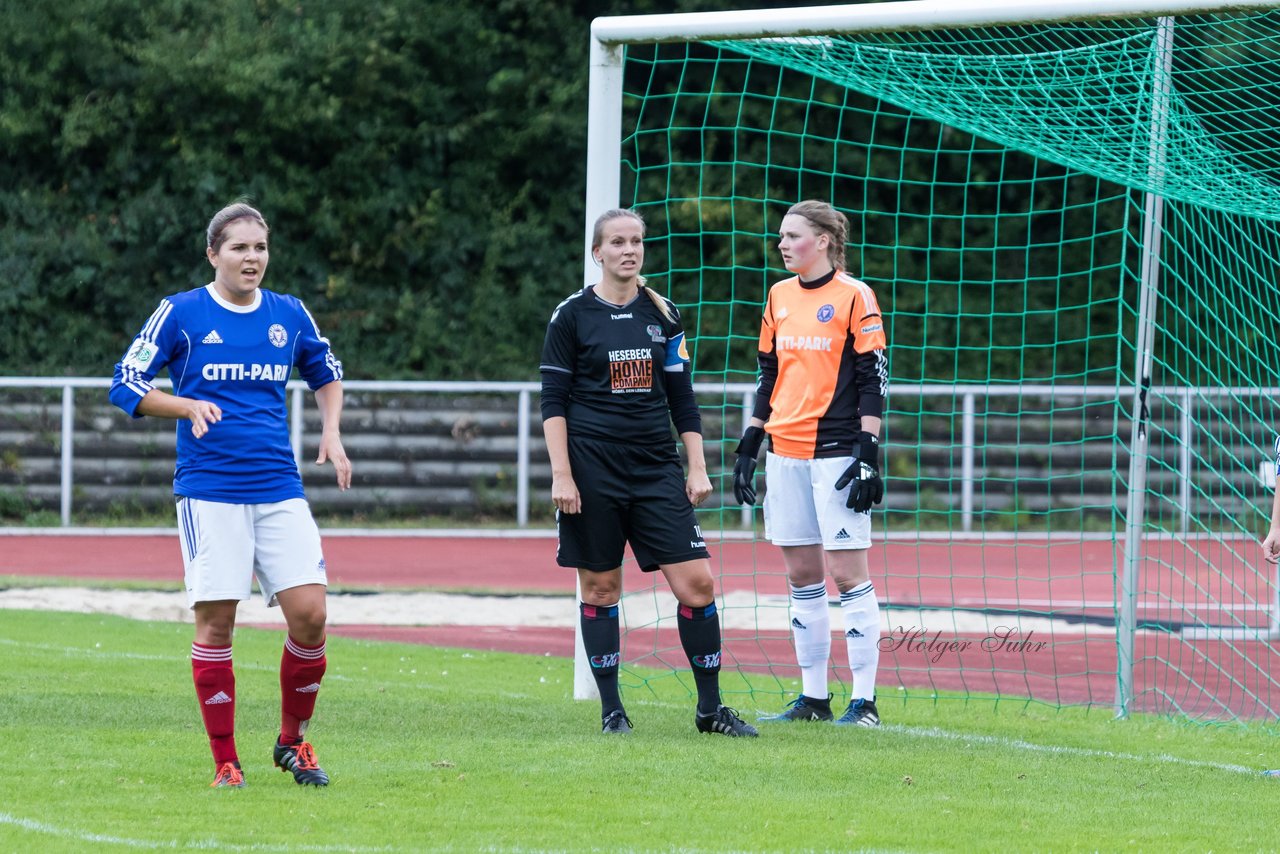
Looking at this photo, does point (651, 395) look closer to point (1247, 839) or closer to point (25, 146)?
point (1247, 839)

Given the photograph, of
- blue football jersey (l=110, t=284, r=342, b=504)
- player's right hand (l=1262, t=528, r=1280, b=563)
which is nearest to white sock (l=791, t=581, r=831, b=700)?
player's right hand (l=1262, t=528, r=1280, b=563)

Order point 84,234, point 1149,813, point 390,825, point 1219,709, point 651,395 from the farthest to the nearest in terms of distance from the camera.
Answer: point 84,234 < point 1219,709 < point 651,395 < point 1149,813 < point 390,825

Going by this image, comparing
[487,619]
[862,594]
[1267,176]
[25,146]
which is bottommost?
[487,619]

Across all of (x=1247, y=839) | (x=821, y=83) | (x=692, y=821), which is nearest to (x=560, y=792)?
(x=692, y=821)

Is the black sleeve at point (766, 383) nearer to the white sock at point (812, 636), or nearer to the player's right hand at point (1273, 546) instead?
the white sock at point (812, 636)

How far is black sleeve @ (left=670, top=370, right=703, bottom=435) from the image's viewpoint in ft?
21.4

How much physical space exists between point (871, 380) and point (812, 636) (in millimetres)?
1106

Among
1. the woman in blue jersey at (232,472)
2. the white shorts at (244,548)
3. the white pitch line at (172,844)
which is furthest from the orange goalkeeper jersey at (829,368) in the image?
the white pitch line at (172,844)

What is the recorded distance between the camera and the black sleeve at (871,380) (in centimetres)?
664

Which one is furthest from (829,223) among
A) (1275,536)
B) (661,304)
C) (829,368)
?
(1275,536)

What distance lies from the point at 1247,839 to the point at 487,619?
7180mm

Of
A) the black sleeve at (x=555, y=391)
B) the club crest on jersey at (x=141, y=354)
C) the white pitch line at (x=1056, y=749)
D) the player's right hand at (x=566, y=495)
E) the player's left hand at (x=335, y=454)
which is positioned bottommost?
the white pitch line at (x=1056, y=749)

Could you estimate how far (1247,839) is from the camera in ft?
15.5

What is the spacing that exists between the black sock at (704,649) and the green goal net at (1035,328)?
1.24 m
